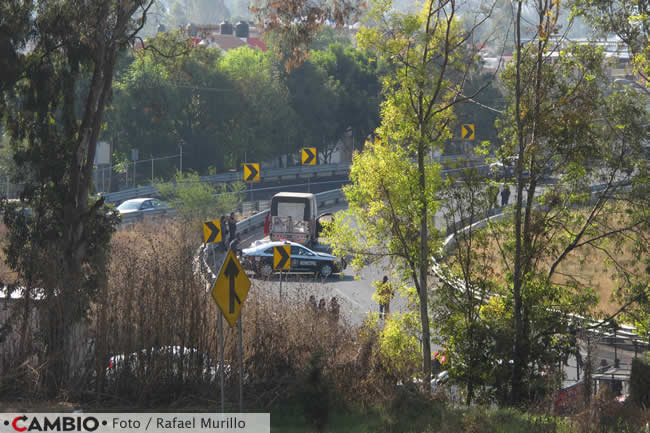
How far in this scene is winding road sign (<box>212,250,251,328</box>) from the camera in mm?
11320

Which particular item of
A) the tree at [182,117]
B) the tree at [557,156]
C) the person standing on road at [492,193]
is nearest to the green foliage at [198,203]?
the tree at [182,117]

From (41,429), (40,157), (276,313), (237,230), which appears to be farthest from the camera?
(237,230)

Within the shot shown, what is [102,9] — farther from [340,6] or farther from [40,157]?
[340,6]

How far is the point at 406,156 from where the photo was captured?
61.2 feet

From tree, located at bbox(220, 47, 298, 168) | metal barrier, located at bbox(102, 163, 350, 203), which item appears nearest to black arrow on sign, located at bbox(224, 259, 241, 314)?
metal barrier, located at bbox(102, 163, 350, 203)

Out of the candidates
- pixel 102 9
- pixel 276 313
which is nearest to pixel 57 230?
pixel 102 9

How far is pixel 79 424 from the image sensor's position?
490 inches

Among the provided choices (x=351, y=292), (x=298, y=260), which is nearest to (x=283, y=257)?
(x=351, y=292)

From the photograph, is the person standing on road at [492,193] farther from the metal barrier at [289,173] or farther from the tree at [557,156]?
the metal barrier at [289,173]

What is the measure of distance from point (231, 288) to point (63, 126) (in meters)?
11.1

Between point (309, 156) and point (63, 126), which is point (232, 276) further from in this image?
point (309, 156)

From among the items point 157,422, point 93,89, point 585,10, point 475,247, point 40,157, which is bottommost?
point 157,422

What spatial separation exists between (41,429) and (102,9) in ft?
35.9

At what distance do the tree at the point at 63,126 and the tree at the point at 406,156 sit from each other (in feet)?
19.9
